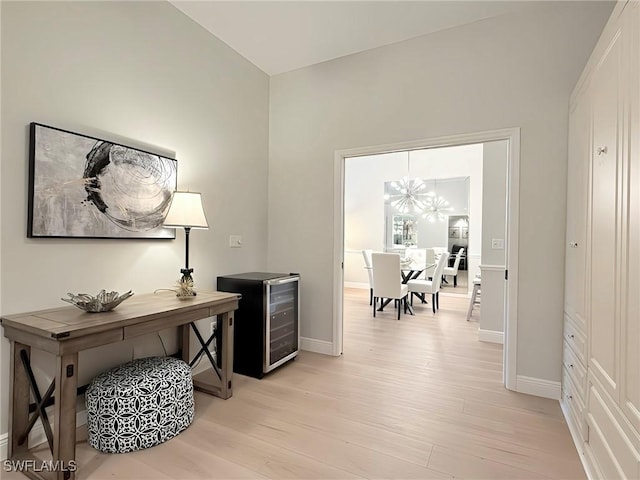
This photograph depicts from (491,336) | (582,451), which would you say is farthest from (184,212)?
(491,336)

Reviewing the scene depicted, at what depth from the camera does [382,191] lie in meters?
8.00

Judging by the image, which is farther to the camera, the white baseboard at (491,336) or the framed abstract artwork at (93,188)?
the white baseboard at (491,336)

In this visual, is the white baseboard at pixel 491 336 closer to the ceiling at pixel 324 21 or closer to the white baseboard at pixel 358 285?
the ceiling at pixel 324 21

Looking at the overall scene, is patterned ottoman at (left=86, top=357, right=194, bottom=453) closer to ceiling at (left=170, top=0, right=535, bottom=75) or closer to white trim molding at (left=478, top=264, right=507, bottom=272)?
ceiling at (left=170, top=0, right=535, bottom=75)

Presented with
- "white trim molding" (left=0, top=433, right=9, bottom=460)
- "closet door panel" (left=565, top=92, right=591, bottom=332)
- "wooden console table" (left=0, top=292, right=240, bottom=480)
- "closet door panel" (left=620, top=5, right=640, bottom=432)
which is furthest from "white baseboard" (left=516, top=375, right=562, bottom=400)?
"white trim molding" (left=0, top=433, right=9, bottom=460)

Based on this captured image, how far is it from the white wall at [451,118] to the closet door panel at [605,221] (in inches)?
29.8

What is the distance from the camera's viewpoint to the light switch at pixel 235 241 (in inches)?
124

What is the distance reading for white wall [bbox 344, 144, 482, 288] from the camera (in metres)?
6.83

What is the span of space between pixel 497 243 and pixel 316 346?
7.84ft

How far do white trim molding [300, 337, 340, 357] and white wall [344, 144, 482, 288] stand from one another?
168 inches

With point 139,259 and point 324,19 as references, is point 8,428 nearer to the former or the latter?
point 139,259

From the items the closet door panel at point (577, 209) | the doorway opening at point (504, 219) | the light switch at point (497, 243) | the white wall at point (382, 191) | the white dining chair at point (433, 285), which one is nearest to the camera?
the closet door panel at point (577, 209)

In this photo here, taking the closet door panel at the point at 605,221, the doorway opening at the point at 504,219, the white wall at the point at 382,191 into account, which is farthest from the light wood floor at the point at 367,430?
the white wall at the point at 382,191

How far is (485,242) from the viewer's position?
148 inches
